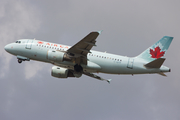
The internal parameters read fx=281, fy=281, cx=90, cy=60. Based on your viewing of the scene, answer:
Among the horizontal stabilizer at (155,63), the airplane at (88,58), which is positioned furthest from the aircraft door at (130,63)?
the horizontal stabilizer at (155,63)

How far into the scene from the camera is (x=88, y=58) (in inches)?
1838

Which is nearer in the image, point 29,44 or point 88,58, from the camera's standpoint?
point 88,58

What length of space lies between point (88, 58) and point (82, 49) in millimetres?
3040

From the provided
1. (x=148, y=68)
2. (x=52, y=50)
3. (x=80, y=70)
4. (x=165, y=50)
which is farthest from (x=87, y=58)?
(x=165, y=50)

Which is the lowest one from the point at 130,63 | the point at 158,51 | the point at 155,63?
the point at 130,63

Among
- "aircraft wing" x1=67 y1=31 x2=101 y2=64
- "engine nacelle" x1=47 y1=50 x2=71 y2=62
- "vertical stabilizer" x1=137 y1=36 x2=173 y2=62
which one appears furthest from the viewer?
"vertical stabilizer" x1=137 y1=36 x2=173 y2=62

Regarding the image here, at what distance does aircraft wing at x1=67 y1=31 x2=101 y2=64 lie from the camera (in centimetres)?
4169

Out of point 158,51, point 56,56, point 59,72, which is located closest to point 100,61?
point 56,56

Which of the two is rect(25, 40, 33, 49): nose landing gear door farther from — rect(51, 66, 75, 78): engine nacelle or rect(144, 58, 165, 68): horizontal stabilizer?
rect(144, 58, 165, 68): horizontal stabilizer

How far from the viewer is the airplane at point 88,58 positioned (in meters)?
45.0

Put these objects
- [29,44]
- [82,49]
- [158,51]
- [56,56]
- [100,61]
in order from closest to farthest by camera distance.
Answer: [82,49]
[56,56]
[100,61]
[29,44]
[158,51]

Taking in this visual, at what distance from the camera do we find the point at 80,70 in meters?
46.8

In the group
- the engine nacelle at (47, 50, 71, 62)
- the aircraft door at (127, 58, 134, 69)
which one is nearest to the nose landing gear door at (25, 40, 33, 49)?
the engine nacelle at (47, 50, 71, 62)

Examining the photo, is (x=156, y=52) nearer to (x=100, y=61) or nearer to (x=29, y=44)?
(x=100, y=61)
